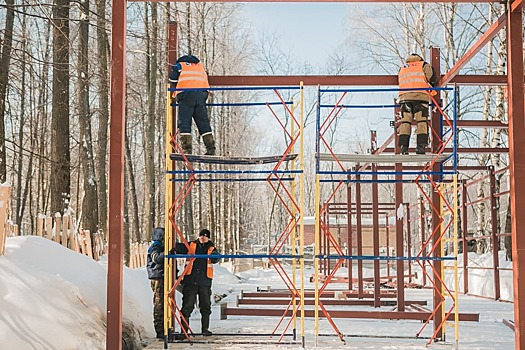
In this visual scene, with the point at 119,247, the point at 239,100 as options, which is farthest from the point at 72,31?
the point at 119,247

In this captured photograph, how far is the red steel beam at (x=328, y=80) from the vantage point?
9625 mm

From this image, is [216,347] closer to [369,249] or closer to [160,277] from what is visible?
[160,277]

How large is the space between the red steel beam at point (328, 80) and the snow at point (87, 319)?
345 centimetres

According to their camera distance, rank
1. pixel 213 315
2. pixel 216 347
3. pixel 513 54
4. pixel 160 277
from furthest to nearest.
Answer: pixel 213 315 < pixel 160 277 < pixel 216 347 < pixel 513 54

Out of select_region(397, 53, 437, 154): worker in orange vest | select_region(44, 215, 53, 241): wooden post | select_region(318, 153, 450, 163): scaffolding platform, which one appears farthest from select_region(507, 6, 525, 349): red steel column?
select_region(44, 215, 53, 241): wooden post

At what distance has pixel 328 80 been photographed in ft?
31.5

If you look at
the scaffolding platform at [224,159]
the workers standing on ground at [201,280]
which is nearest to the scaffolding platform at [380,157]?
Answer: the scaffolding platform at [224,159]

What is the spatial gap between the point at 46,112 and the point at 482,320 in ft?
84.8

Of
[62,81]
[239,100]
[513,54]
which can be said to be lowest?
[513,54]

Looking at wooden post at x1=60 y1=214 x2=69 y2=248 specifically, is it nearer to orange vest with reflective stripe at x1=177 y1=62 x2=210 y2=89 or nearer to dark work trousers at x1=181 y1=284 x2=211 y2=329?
dark work trousers at x1=181 y1=284 x2=211 y2=329

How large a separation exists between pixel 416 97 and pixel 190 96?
10.7 feet

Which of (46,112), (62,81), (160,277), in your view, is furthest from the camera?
(46,112)

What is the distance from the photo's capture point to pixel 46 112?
32719 mm

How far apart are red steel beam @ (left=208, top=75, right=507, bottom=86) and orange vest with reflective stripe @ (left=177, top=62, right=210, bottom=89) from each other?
846mm
